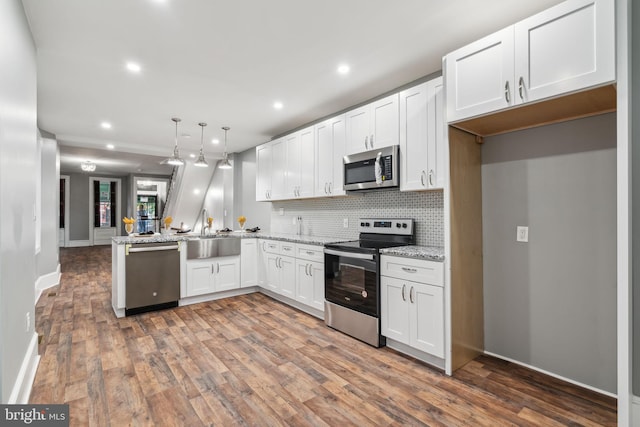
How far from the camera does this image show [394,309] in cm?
270

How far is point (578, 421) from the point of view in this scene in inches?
70.8

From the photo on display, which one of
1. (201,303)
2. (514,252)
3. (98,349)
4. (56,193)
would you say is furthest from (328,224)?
(56,193)

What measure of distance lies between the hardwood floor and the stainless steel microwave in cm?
156

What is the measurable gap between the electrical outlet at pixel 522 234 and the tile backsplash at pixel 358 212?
64 centimetres

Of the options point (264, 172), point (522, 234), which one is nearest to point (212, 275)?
point (264, 172)

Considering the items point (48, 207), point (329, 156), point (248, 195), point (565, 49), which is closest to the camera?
point (565, 49)

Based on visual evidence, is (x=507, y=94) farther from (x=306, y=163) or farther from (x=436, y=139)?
(x=306, y=163)


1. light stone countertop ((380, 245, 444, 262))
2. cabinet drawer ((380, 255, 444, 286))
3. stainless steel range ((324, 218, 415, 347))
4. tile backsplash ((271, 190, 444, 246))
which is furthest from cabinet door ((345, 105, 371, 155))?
cabinet drawer ((380, 255, 444, 286))

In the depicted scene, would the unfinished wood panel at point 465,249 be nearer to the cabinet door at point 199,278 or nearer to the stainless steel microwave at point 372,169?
the stainless steel microwave at point 372,169

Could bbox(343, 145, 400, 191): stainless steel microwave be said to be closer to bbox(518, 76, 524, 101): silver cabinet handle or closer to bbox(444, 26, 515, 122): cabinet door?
bbox(444, 26, 515, 122): cabinet door

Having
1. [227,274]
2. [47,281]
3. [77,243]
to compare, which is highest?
[227,274]

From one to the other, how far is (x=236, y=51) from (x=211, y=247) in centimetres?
264

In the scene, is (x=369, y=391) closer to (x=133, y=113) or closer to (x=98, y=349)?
(x=98, y=349)

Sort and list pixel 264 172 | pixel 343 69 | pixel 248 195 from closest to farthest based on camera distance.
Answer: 1. pixel 343 69
2. pixel 264 172
3. pixel 248 195
